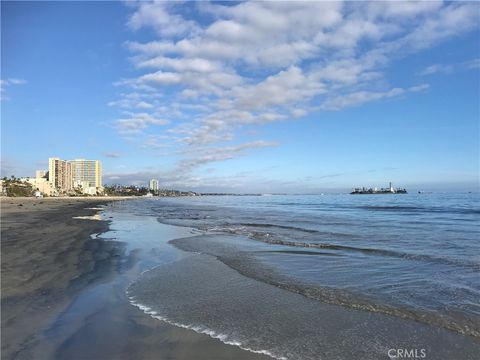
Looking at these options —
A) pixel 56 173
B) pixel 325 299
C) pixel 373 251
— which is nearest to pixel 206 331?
pixel 325 299

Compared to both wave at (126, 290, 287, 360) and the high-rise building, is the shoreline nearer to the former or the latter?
wave at (126, 290, 287, 360)

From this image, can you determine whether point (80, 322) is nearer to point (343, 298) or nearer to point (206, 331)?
point (206, 331)

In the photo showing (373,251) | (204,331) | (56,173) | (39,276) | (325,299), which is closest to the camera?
(204,331)

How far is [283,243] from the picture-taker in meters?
14.4

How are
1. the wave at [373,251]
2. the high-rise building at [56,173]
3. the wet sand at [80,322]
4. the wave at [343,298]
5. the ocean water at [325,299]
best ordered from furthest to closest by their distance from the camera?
1. the high-rise building at [56,173]
2. the wave at [373,251]
3. the wave at [343,298]
4. the ocean water at [325,299]
5. the wet sand at [80,322]

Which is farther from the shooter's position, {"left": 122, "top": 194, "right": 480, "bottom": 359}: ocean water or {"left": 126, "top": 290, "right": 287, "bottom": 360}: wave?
{"left": 122, "top": 194, "right": 480, "bottom": 359}: ocean water

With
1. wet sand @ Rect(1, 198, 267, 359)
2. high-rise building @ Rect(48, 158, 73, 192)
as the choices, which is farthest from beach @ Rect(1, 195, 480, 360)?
high-rise building @ Rect(48, 158, 73, 192)

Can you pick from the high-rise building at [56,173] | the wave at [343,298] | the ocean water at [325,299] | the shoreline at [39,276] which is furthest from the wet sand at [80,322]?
the high-rise building at [56,173]

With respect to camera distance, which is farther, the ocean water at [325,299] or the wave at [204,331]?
the ocean water at [325,299]

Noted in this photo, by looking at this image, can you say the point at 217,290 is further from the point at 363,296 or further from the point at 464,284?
the point at 464,284

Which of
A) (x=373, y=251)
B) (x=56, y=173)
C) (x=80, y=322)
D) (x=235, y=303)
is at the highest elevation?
(x=56, y=173)

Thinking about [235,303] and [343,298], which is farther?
[343,298]

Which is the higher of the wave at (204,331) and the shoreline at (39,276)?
the shoreline at (39,276)

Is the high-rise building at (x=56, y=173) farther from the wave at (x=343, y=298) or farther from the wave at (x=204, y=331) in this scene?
the wave at (x=204, y=331)
